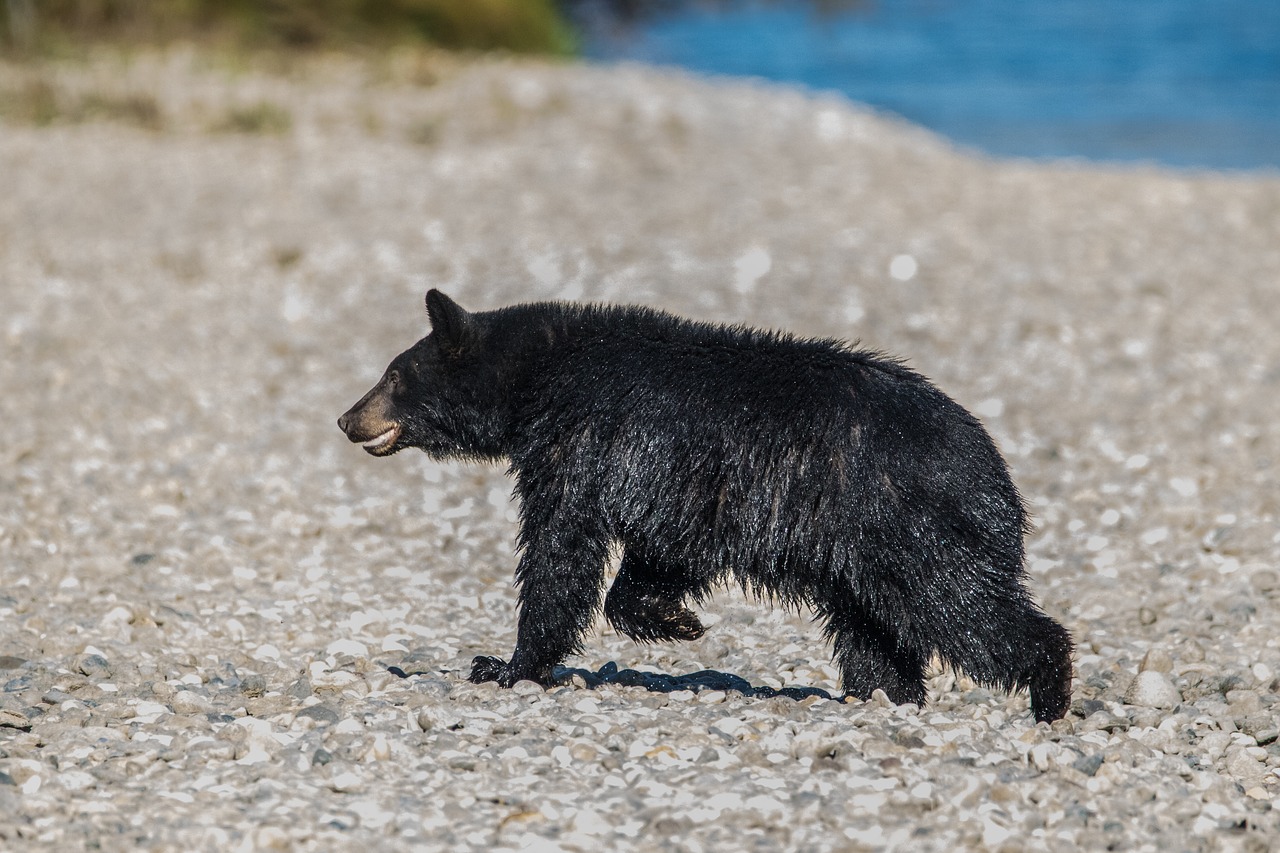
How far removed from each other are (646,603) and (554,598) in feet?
1.43

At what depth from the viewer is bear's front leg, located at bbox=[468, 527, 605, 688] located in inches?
208

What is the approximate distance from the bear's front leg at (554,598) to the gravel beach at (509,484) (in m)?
0.14

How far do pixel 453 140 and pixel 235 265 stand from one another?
3.89 metres

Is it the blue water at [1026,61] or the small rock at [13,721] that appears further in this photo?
the blue water at [1026,61]

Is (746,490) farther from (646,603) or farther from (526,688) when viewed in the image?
(526,688)

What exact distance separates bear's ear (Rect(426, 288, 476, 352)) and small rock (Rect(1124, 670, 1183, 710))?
259 cm

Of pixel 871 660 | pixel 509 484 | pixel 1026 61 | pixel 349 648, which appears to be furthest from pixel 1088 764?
pixel 1026 61

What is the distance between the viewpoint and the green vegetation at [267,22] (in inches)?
755

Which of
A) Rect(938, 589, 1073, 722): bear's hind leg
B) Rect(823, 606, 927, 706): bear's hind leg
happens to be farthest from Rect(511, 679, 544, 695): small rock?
Rect(938, 589, 1073, 722): bear's hind leg

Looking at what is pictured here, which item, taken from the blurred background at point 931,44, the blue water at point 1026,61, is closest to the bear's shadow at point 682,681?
the blurred background at point 931,44

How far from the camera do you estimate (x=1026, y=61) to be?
27.0 metres

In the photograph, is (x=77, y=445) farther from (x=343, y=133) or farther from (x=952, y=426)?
(x=343, y=133)

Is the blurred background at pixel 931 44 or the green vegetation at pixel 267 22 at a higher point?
the blurred background at pixel 931 44

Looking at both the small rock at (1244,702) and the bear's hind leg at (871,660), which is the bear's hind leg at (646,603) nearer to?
the bear's hind leg at (871,660)
